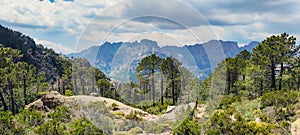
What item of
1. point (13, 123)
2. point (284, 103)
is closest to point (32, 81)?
point (13, 123)

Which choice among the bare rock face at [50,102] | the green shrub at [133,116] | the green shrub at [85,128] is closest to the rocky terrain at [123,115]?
the green shrub at [133,116]

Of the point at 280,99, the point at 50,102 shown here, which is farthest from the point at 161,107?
the point at 50,102

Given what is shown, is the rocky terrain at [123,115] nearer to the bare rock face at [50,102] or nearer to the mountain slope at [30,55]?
the bare rock face at [50,102]

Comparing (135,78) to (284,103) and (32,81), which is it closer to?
(284,103)

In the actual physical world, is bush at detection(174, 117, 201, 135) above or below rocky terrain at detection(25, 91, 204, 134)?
below

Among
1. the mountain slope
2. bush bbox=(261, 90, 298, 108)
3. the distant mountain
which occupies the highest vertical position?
the mountain slope

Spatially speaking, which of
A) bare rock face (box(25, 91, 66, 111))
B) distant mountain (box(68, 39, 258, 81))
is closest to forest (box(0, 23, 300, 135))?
bare rock face (box(25, 91, 66, 111))

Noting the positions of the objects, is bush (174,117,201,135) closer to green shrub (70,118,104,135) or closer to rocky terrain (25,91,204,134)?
rocky terrain (25,91,204,134)

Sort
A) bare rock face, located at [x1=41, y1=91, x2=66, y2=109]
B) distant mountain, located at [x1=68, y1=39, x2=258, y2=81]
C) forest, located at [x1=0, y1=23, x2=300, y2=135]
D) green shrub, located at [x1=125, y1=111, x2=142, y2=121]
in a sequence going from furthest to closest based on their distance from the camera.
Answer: bare rock face, located at [x1=41, y1=91, x2=66, y2=109]
green shrub, located at [x1=125, y1=111, x2=142, y2=121]
forest, located at [x1=0, y1=23, x2=300, y2=135]
distant mountain, located at [x1=68, y1=39, x2=258, y2=81]
